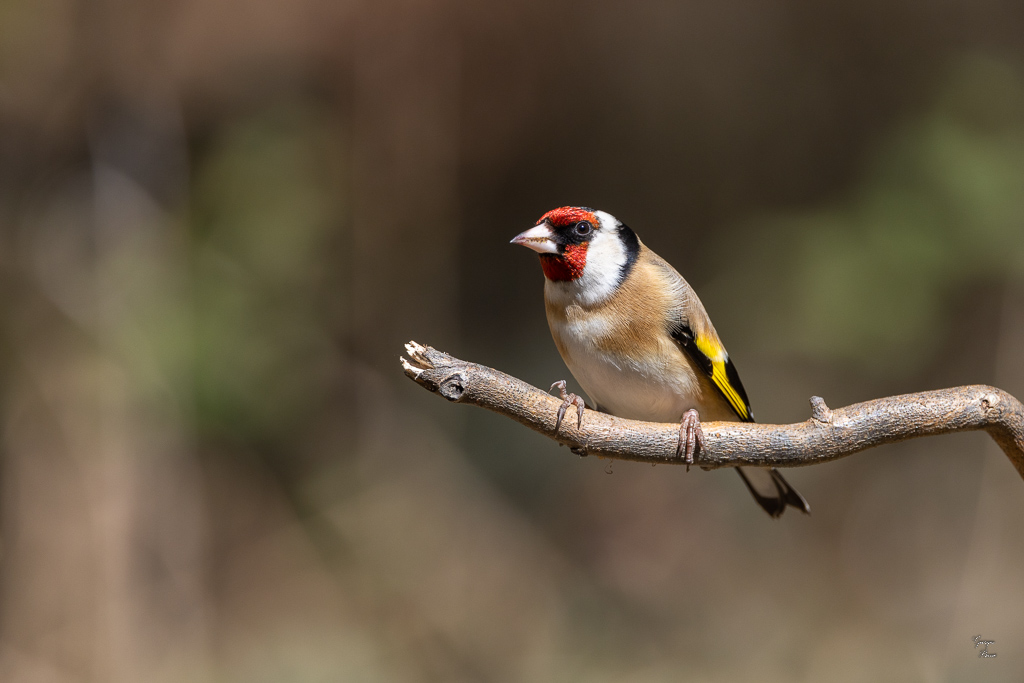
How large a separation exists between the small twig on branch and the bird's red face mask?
526 mm

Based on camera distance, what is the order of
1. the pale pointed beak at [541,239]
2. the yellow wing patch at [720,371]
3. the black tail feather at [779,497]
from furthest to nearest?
the black tail feather at [779,497], the yellow wing patch at [720,371], the pale pointed beak at [541,239]

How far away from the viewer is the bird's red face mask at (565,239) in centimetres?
177

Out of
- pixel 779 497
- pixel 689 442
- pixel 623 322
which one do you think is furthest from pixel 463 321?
pixel 689 442

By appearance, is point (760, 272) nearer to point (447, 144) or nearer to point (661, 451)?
point (447, 144)

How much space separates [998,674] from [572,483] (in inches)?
90.0

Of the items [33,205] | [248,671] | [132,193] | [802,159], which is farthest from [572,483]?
Answer: [33,205]

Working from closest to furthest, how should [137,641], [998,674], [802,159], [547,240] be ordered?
1. [547,240]
2. [998,674]
3. [137,641]
4. [802,159]

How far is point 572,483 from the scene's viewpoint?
14.7 feet

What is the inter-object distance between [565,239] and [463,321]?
2.83m

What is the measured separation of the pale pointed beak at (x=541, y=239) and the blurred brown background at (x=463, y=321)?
246 cm

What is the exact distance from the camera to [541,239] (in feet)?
5.77

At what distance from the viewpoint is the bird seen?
1.82 meters

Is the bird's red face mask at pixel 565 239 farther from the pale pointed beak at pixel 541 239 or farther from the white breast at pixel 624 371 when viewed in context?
the white breast at pixel 624 371

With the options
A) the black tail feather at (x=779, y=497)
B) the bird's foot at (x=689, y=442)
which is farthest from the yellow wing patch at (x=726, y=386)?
the bird's foot at (x=689, y=442)
